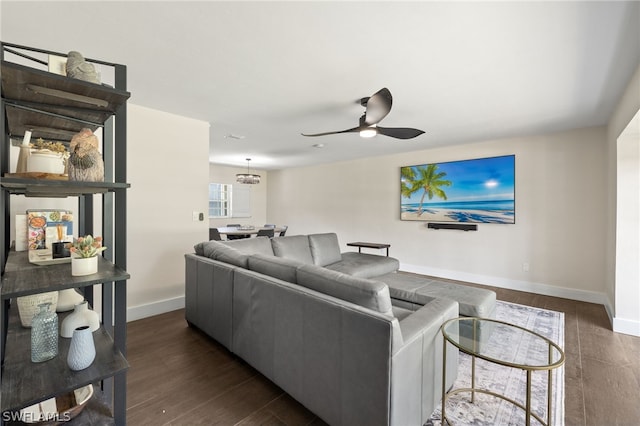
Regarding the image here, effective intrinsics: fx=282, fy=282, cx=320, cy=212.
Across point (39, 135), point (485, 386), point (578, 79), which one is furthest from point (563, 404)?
point (39, 135)

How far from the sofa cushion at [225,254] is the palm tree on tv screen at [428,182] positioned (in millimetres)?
3930

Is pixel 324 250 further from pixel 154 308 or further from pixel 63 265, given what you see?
pixel 63 265

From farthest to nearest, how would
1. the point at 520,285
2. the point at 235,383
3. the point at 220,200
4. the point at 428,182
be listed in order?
the point at 220,200, the point at 428,182, the point at 520,285, the point at 235,383

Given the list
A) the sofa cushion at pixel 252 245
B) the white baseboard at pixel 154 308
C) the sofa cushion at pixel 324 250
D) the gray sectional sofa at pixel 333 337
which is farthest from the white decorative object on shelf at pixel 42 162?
the sofa cushion at pixel 324 250

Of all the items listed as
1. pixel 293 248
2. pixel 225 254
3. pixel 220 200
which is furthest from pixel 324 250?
pixel 220 200

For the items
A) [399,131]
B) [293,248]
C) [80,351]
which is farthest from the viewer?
[293,248]

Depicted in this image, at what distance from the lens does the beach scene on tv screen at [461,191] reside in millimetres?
4449

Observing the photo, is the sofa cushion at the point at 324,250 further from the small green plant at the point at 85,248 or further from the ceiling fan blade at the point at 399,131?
the small green plant at the point at 85,248

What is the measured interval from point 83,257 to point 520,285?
525cm

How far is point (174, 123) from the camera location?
341 cm

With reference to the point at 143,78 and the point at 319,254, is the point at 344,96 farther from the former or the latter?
the point at 319,254

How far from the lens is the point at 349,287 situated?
1592mm

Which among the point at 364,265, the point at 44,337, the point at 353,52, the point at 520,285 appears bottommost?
the point at 520,285

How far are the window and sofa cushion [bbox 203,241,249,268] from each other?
17.3ft
